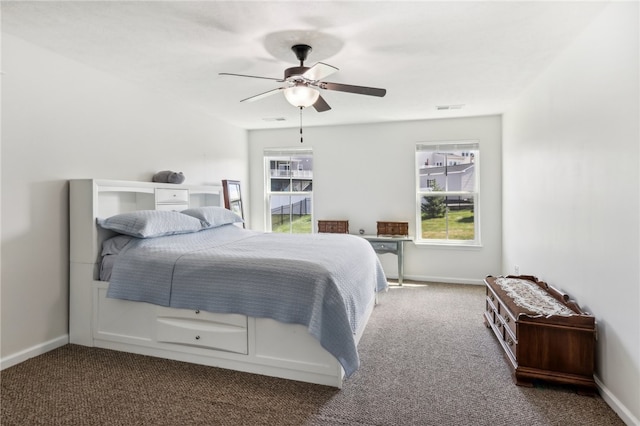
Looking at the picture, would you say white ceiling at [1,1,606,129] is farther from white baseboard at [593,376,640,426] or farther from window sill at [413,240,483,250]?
white baseboard at [593,376,640,426]

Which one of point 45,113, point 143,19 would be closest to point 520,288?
point 143,19

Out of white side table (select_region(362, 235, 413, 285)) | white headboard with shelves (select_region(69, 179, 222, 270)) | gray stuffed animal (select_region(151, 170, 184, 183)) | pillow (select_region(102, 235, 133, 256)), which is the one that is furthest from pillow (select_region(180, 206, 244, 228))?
white side table (select_region(362, 235, 413, 285))

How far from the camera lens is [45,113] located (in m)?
2.85

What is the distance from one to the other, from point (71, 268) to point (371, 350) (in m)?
2.63

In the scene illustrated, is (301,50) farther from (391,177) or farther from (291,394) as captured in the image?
(391,177)

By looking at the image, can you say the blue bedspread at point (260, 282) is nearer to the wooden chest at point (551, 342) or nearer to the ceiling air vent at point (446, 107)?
the wooden chest at point (551, 342)

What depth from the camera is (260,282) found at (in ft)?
8.05

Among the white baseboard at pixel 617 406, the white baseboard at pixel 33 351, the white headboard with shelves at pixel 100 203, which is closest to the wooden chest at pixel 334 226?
the white headboard with shelves at pixel 100 203

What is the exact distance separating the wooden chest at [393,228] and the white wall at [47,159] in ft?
10.9

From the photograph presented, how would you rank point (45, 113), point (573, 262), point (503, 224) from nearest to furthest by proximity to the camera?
point (573, 262) < point (45, 113) < point (503, 224)

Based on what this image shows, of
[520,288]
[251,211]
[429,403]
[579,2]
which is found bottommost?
[429,403]

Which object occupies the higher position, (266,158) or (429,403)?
(266,158)

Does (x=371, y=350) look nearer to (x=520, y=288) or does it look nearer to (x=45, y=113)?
(x=520, y=288)

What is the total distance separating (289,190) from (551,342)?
448cm
